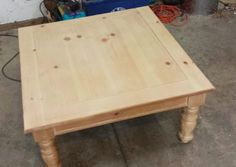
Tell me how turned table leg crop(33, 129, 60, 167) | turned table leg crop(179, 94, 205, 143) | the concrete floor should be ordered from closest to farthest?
turned table leg crop(33, 129, 60, 167)
turned table leg crop(179, 94, 205, 143)
the concrete floor

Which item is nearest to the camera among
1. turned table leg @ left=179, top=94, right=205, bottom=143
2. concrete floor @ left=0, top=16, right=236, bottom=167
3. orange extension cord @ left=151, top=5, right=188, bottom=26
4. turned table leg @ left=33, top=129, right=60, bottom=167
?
turned table leg @ left=33, top=129, right=60, bottom=167

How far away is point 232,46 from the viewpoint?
2270 millimetres

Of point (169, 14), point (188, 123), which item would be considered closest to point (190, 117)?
point (188, 123)

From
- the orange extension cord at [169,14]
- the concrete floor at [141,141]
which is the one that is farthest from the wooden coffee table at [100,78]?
the orange extension cord at [169,14]

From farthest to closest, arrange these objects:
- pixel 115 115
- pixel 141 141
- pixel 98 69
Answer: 1. pixel 141 141
2. pixel 98 69
3. pixel 115 115

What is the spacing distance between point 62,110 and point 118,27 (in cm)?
65

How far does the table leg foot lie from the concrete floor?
0.17 feet

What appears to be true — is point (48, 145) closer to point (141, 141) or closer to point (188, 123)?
point (141, 141)

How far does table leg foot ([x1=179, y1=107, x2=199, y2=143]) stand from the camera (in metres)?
1.42

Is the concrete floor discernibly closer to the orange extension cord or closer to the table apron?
the table apron

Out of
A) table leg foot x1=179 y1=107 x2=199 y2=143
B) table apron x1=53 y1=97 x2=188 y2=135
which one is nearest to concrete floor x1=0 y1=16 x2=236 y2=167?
table leg foot x1=179 y1=107 x2=199 y2=143

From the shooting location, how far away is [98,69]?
1.42m

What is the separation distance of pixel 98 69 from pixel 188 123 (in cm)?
50

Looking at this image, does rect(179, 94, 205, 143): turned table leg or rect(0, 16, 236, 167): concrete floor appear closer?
rect(179, 94, 205, 143): turned table leg
